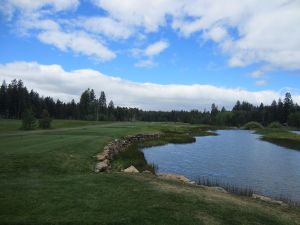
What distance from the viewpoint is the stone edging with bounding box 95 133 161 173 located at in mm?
27156

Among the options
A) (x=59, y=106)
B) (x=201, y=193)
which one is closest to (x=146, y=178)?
(x=201, y=193)

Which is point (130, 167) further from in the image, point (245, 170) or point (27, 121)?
point (27, 121)

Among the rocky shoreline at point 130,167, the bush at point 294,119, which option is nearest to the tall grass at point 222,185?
the rocky shoreline at point 130,167

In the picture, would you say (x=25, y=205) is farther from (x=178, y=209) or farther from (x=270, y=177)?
(x=270, y=177)

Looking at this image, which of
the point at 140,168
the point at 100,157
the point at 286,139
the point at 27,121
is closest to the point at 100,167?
the point at 100,157

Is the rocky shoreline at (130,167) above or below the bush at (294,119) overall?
below

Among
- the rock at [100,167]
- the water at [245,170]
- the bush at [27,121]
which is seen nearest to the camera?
the rock at [100,167]

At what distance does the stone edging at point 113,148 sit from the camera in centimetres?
2716

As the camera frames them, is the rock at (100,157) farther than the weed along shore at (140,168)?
Yes

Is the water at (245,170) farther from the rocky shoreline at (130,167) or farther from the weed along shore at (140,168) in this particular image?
the rocky shoreline at (130,167)

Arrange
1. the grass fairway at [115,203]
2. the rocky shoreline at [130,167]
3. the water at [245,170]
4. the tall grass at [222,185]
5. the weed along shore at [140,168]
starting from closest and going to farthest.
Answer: the grass fairway at [115,203], the rocky shoreline at [130,167], the weed along shore at [140,168], the tall grass at [222,185], the water at [245,170]

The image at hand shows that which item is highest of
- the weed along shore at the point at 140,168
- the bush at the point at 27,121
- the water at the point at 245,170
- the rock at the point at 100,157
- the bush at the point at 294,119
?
the bush at the point at 294,119

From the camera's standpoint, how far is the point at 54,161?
24891 mm

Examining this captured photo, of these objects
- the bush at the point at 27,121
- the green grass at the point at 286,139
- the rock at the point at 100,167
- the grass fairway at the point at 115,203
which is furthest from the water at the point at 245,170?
the bush at the point at 27,121
